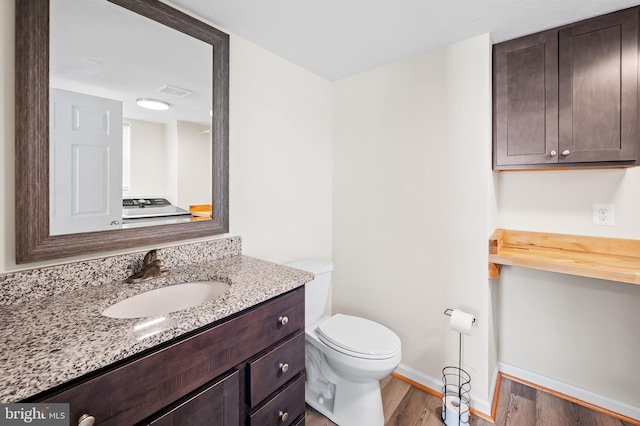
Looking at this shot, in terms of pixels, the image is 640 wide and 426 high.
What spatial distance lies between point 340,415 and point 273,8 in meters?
2.22

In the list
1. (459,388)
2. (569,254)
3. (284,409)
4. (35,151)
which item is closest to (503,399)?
(459,388)

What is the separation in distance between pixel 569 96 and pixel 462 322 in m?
1.37

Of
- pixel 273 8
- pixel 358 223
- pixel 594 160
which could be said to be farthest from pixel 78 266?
pixel 594 160

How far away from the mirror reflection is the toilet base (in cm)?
127

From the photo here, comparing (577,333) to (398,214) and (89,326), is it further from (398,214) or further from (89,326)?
(89,326)

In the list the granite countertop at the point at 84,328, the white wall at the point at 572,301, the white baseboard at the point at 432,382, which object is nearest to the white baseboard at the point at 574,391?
the white wall at the point at 572,301

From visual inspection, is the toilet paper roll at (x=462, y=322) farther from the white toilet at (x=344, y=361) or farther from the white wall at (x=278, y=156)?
the white wall at (x=278, y=156)

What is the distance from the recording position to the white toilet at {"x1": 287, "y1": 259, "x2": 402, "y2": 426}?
1.48 meters

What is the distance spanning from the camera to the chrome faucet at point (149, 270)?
1211 millimetres

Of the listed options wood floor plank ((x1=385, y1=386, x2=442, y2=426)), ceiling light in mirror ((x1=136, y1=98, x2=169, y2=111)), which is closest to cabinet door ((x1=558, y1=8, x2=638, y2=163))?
wood floor plank ((x1=385, y1=386, x2=442, y2=426))

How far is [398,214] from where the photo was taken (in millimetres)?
2057

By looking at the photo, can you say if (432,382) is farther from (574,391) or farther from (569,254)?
(569,254)

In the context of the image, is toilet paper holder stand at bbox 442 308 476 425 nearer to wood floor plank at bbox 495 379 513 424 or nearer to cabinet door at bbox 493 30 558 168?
wood floor plank at bbox 495 379 513 424

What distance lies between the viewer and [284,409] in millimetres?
1189
